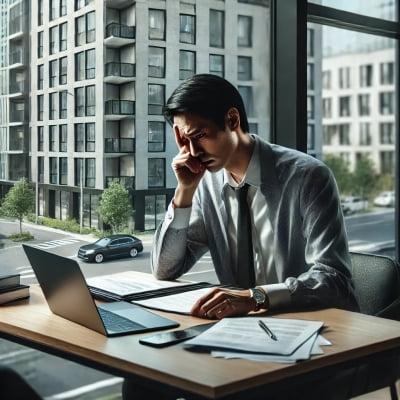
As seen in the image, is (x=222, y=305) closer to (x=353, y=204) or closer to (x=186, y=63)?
(x=186, y=63)

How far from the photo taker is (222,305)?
1.82 m

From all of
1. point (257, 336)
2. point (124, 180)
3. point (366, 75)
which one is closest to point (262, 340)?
point (257, 336)

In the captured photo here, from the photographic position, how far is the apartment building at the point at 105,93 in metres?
2.76

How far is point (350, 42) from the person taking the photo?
389 cm

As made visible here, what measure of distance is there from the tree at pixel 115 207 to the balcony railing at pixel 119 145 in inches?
5.4

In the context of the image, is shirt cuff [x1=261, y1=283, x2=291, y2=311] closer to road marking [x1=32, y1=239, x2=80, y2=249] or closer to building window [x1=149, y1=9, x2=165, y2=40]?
road marking [x1=32, y1=239, x2=80, y2=249]

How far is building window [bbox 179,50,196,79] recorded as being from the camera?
3053 mm

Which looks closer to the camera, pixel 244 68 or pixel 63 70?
pixel 63 70

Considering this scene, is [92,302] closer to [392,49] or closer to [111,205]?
[111,205]

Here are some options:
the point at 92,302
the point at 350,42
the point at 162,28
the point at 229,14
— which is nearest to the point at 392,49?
the point at 350,42

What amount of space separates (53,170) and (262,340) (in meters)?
1.49

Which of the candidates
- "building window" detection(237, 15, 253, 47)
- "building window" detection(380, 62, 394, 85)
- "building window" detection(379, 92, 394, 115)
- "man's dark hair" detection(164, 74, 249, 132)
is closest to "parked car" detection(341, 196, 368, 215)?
"building window" detection(379, 92, 394, 115)

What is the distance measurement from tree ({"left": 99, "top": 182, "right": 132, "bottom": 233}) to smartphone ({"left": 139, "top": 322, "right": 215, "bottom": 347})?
1256mm

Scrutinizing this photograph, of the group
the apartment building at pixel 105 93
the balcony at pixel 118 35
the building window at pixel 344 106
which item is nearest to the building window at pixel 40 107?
the apartment building at pixel 105 93
